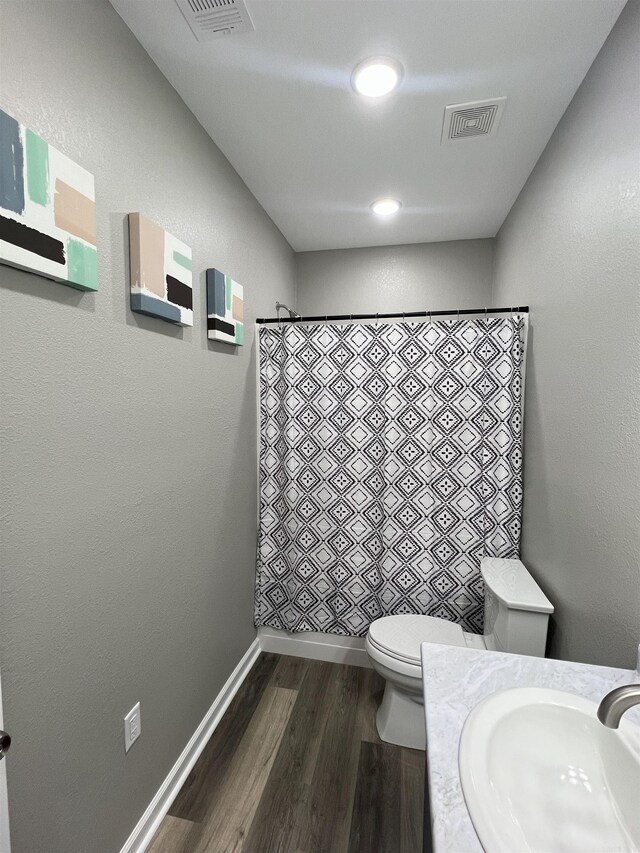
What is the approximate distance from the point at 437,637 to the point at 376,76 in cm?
216

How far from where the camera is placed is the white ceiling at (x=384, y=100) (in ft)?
3.90

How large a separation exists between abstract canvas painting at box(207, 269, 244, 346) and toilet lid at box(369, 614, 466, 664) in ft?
4.76

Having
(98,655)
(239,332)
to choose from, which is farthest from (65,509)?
(239,332)

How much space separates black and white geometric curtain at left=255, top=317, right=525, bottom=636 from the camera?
2018 mm

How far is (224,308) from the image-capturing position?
175 centimetres

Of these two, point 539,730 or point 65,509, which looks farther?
point 65,509

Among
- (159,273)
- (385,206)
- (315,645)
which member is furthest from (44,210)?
(315,645)

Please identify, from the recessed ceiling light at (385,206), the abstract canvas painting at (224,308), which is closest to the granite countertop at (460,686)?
the abstract canvas painting at (224,308)

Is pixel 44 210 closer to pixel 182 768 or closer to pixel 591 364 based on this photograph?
pixel 591 364

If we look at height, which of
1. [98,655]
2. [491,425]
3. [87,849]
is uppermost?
[491,425]

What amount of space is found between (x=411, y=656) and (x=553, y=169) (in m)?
2.02

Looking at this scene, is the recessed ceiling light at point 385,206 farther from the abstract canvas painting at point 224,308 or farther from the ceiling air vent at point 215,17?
the ceiling air vent at point 215,17

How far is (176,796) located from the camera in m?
1.49

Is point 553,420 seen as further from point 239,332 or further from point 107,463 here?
point 107,463
